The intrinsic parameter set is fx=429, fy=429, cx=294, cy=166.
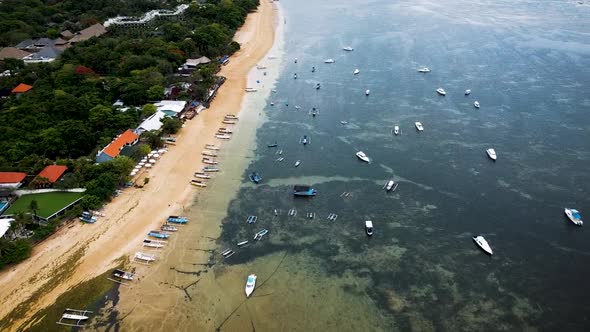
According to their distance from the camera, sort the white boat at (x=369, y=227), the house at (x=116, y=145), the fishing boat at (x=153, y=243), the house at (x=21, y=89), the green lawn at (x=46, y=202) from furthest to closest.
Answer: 1. the house at (x=21, y=89)
2. the house at (x=116, y=145)
3. the green lawn at (x=46, y=202)
4. the white boat at (x=369, y=227)
5. the fishing boat at (x=153, y=243)

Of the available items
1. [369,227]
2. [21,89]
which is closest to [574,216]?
[369,227]

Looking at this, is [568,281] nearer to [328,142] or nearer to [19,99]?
[328,142]

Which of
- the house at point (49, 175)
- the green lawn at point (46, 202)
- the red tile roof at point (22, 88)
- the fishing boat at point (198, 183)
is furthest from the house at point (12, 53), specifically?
the fishing boat at point (198, 183)

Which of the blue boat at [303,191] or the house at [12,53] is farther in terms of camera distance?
the house at [12,53]

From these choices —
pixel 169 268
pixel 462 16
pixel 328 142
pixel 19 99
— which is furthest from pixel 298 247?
pixel 462 16

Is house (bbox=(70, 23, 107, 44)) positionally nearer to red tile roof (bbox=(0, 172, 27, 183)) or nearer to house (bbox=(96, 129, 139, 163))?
house (bbox=(96, 129, 139, 163))

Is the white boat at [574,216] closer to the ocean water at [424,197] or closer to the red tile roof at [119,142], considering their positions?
the ocean water at [424,197]

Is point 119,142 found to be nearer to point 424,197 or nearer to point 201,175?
point 201,175
